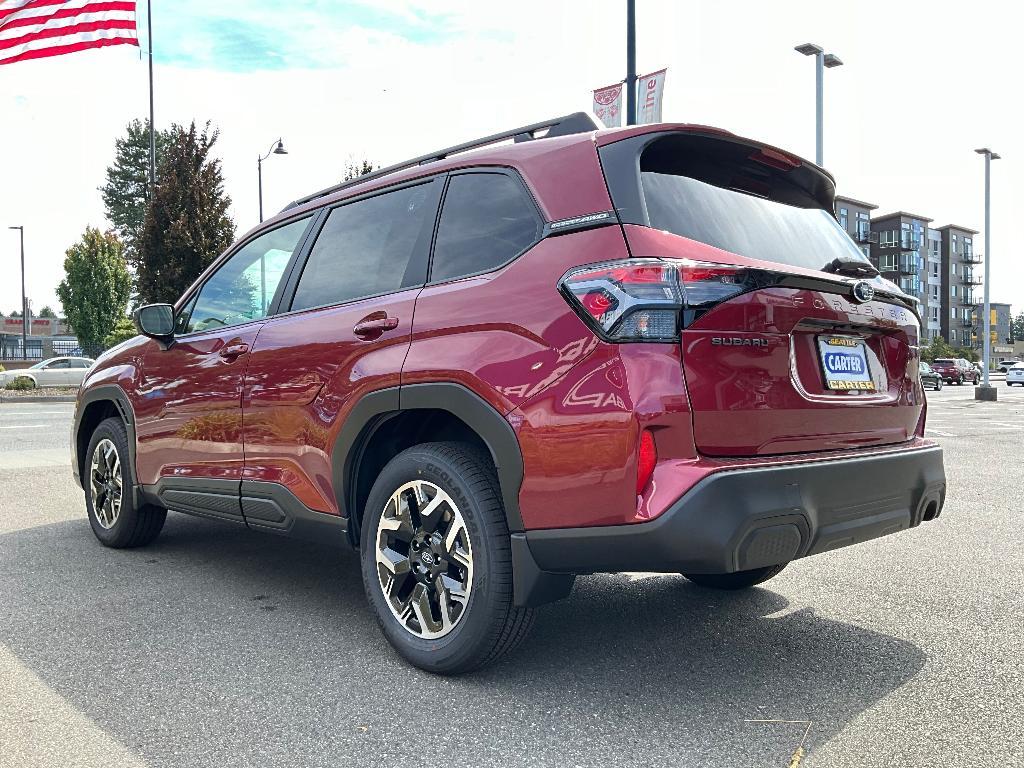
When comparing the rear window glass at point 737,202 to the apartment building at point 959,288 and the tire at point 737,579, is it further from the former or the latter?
the apartment building at point 959,288

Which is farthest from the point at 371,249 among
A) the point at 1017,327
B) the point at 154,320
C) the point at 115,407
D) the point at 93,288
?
the point at 1017,327

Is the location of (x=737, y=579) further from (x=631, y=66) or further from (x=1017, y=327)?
(x=1017, y=327)

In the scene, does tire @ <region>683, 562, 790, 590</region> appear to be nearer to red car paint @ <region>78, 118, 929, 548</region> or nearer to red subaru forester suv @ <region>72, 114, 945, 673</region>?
red subaru forester suv @ <region>72, 114, 945, 673</region>

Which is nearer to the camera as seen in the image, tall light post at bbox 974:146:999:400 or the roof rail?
the roof rail

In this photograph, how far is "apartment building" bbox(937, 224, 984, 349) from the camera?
10706 cm

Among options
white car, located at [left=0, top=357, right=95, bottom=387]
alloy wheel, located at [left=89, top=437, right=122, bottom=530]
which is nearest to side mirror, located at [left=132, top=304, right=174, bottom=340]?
alloy wheel, located at [left=89, top=437, right=122, bottom=530]

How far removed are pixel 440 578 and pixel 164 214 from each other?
1095 inches

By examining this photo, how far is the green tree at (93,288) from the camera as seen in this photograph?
153 ft

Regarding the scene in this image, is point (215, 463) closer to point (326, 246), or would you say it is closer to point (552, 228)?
point (326, 246)

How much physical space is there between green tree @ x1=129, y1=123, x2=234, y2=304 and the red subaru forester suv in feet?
83.8

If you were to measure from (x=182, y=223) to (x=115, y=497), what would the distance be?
968 inches

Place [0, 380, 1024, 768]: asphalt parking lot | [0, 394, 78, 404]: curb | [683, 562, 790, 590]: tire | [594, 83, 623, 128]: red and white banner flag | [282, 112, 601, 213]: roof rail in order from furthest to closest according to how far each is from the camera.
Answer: [0, 394, 78, 404]: curb
[594, 83, 623, 128]: red and white banner flag
[683, 562, 790, 590]: tire
[282, 112, 601, 213]: roof rail
[0, 380, 1024, 768]: asphalt parking lot

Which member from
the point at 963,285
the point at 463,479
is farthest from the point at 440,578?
the point at 963,285

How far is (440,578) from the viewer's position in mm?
3162
